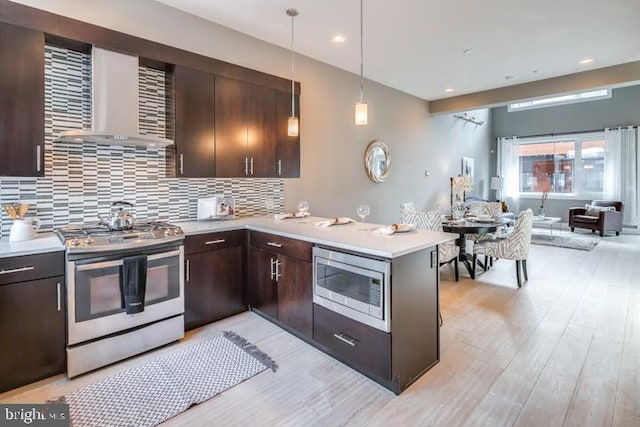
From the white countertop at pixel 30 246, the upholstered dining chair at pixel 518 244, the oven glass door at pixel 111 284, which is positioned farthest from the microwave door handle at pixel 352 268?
the upholstered dining chair at pixel 518 244

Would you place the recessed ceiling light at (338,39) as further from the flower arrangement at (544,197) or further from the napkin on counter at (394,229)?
the flower arrangement at (544,197)

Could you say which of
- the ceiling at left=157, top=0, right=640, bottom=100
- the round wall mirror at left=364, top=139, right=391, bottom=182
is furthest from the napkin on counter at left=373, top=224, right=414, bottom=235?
the round wall mirror at left=364, top=139, right=391, bottom=182

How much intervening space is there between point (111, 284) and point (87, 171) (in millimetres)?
1126

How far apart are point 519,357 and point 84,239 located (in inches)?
131

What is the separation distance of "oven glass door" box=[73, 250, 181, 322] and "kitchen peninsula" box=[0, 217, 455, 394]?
225 mm

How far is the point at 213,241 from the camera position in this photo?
310cm

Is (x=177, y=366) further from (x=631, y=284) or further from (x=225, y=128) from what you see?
(x=631, y=284)

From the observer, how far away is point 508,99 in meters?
5.90

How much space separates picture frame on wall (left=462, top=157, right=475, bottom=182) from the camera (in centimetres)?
841

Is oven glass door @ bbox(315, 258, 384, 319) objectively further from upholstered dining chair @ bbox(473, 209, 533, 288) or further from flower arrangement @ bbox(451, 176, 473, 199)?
flower arrangement @ bbox(451, 176, 473, 199)

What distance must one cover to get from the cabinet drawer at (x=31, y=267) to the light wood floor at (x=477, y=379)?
0.74 meters

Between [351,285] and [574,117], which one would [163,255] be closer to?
[351,285]

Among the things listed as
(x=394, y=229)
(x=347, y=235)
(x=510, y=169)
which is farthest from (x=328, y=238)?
(x=510, y=169)

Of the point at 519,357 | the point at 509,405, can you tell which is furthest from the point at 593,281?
the point at 509,405
